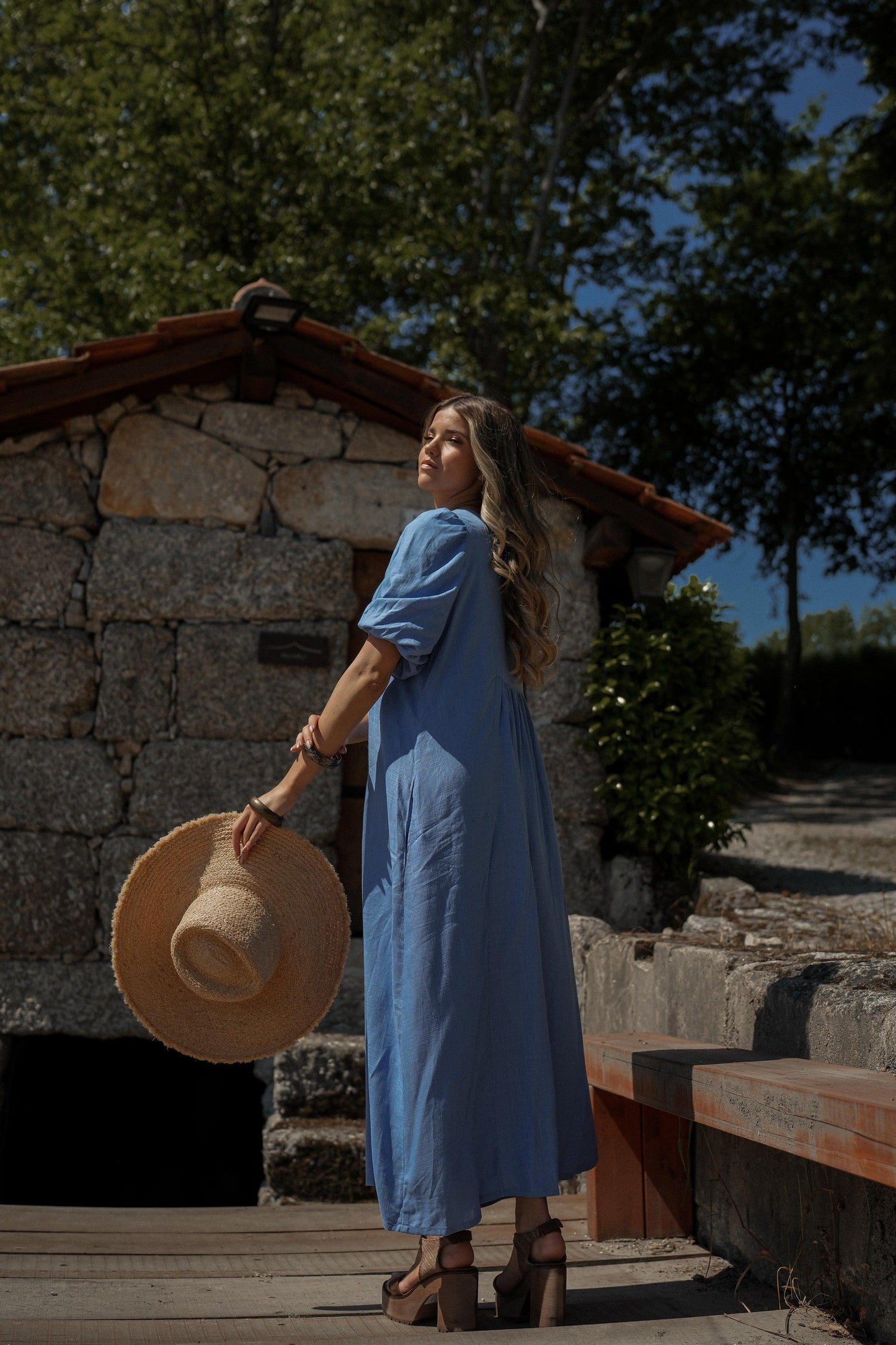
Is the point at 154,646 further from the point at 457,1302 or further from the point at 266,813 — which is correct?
the point at 457,1302

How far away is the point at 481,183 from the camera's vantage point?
555 inches

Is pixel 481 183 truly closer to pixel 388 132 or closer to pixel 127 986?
pixel 388 132

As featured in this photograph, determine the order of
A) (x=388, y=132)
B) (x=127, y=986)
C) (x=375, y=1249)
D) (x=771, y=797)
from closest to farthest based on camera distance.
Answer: (x=127, y=986) < (x=375, y=1249) < (x=771, y=797) < (x=388, y=132)

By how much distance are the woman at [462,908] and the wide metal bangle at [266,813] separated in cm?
1

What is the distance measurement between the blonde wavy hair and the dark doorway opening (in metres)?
4.21

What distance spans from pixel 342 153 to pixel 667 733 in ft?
30.4

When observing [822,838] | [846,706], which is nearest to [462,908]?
[822,838]

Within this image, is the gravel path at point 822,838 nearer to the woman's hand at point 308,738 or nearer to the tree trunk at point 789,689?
the tree trunk at point 789,689

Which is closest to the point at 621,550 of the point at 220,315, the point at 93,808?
the point at 220,315

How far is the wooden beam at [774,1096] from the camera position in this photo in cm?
168

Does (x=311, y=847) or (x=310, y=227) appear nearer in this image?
(x=311, y=847)

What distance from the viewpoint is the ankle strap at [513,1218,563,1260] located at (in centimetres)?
221

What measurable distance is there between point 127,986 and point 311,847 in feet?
1.63

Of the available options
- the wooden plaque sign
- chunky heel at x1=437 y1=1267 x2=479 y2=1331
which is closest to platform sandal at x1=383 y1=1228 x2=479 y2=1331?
chunky heel at x1=437 y1=1267 x2=479 y2=1331
